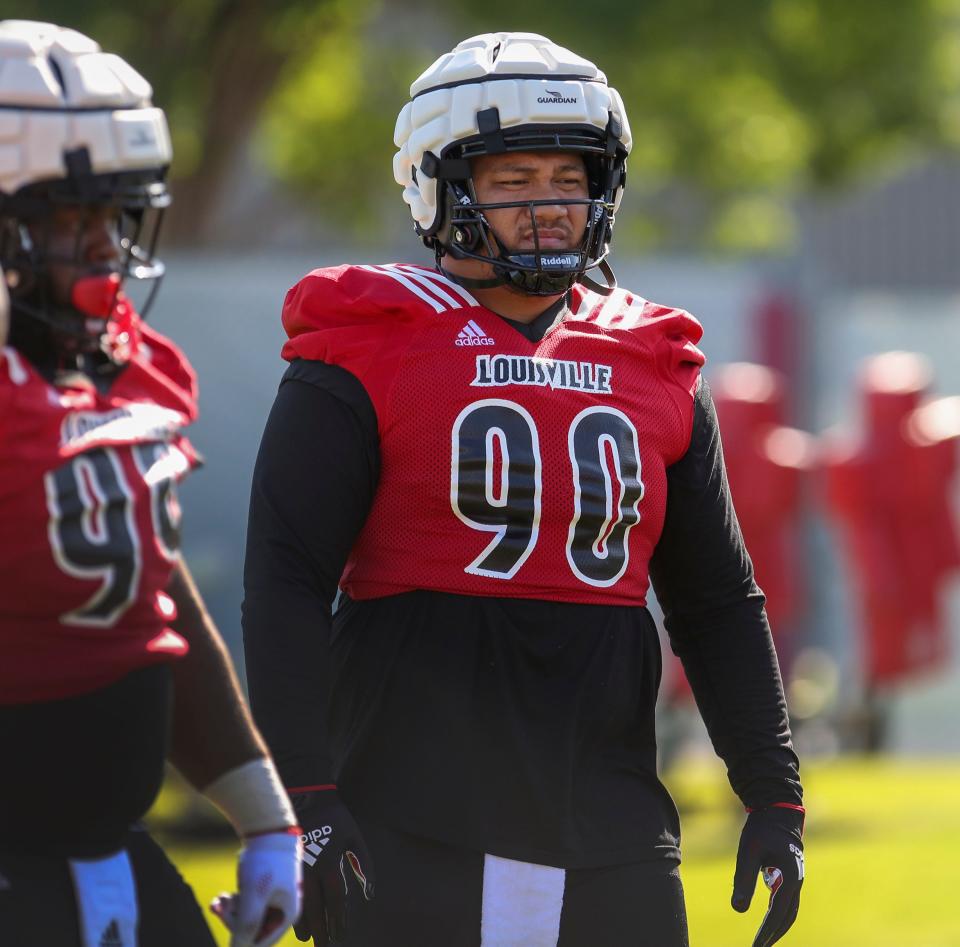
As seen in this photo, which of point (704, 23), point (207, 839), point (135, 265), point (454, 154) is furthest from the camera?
point (704, 23)

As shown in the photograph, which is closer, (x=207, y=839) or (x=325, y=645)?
(x=325, y=645)

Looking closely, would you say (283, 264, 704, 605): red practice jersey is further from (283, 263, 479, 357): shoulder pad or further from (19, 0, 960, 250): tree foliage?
(19, 0, 960, 250): tree foliage

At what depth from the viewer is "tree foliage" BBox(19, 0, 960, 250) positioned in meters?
15.4

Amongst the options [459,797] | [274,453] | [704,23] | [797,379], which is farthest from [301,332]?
[704,23]

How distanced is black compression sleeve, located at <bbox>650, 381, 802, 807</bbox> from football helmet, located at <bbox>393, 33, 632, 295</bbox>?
1.18 ft

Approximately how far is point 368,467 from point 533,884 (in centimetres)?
69

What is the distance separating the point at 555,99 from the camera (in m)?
3.55

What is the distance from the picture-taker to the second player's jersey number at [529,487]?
3355 millimetres

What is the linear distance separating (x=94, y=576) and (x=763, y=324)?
11073 millimetres

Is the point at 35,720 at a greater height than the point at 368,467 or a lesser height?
lesser

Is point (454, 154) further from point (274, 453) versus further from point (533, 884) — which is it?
point (533, 884)

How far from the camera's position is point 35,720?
110 inches

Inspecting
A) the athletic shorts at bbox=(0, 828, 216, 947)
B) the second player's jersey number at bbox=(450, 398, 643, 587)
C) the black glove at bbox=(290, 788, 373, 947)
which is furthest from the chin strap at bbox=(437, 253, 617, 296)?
the athletic shorts at bbox=(0, 828, 216, 947)

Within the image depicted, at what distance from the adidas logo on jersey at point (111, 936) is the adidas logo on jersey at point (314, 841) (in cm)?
40
